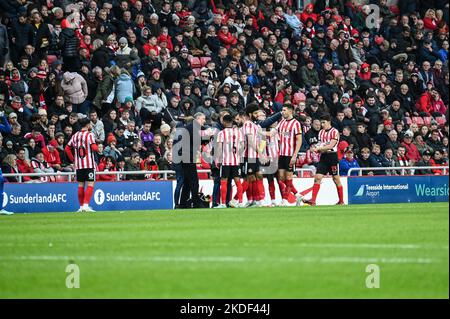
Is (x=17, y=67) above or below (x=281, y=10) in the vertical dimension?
below

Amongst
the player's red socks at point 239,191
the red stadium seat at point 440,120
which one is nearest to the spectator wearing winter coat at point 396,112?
the red stadium seat at point 440,120

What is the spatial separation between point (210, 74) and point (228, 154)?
562 cm

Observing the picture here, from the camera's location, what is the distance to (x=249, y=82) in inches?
1147

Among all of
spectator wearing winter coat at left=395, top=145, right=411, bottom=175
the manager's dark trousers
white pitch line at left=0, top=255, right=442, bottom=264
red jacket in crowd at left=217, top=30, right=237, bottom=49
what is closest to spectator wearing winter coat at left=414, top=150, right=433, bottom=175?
spectator wearing winter coat at left=395, top=145, right=411, bottom=175

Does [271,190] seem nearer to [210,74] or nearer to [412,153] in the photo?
[210,74]

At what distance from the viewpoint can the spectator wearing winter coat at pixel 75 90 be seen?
25281 millimetres

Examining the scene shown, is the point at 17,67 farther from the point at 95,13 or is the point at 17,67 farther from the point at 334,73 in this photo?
the point at 334,73

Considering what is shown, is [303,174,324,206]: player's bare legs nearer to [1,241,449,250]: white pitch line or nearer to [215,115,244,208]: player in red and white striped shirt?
[215,115,244,208]: player in red and white striped shirt

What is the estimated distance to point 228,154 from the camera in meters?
23.1

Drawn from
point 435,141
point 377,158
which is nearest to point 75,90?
point 377,158

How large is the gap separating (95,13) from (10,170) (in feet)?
17.8

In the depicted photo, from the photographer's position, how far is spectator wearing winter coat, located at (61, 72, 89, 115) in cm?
2528
